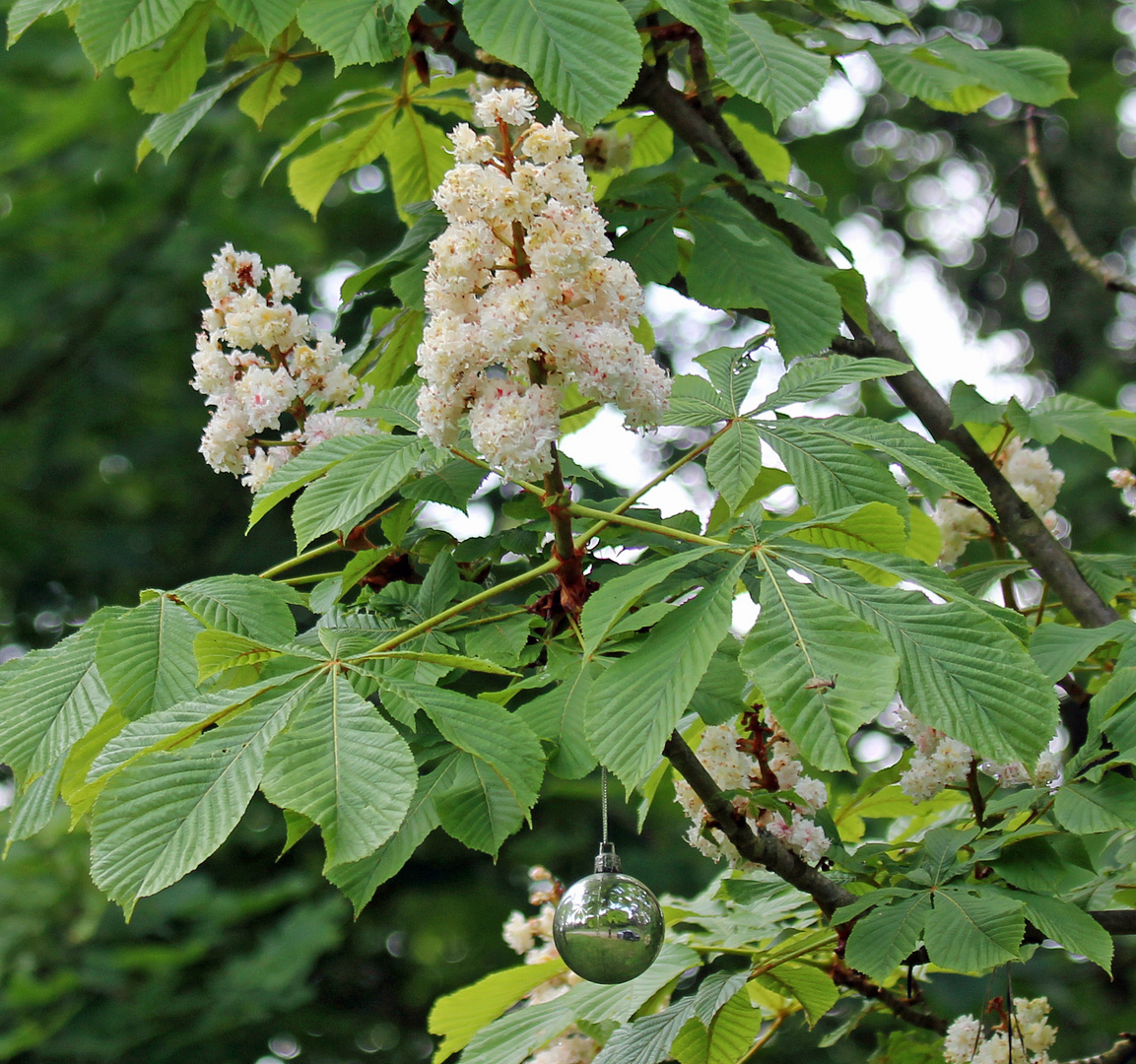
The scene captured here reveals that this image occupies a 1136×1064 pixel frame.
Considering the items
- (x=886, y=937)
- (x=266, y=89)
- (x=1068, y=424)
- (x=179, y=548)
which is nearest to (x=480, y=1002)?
(x=886, y=937)

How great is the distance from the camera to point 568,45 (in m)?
1.40

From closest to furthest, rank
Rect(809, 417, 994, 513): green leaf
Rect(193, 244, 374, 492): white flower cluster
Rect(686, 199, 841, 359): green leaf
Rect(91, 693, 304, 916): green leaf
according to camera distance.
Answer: Rect(91, 693, 304, 916): green leaf, Rect(809, 417, 994, 513): green leaf, Rect(193, 244, 374, 492): white flower cluster, Rect(686, 199, 841, 359): green leaf

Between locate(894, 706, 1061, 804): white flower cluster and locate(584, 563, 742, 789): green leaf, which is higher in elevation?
locate(584, 563, 742, 789): green leaf

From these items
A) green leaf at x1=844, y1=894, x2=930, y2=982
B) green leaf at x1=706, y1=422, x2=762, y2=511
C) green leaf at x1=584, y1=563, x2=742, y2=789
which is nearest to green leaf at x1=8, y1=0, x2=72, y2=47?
green leaf at x1=706, y1=422, x2=762, y2=511

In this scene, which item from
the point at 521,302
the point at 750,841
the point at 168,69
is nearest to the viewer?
the point at 521,302

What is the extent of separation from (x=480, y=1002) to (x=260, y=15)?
59.1 inches

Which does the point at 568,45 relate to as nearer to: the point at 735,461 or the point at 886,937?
the point at 735,461

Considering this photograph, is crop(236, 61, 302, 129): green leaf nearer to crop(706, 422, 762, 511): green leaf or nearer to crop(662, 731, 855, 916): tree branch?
crop(706, 422, 762, 511): green leaf

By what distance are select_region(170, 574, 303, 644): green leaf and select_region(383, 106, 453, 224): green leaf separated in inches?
43.6

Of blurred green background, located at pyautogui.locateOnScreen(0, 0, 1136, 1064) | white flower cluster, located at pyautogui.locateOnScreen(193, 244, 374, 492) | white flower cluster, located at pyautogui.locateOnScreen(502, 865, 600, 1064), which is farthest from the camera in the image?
blurred green background, located at pyautogui.locateOnScreen(0, 0, 1136, 1064)

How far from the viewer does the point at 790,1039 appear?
643 cm

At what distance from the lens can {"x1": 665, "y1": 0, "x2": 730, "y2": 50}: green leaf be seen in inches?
58.8

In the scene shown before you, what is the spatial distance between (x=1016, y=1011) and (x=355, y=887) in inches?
52.3

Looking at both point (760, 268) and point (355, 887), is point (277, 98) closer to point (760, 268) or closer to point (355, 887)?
point (760, 268)
